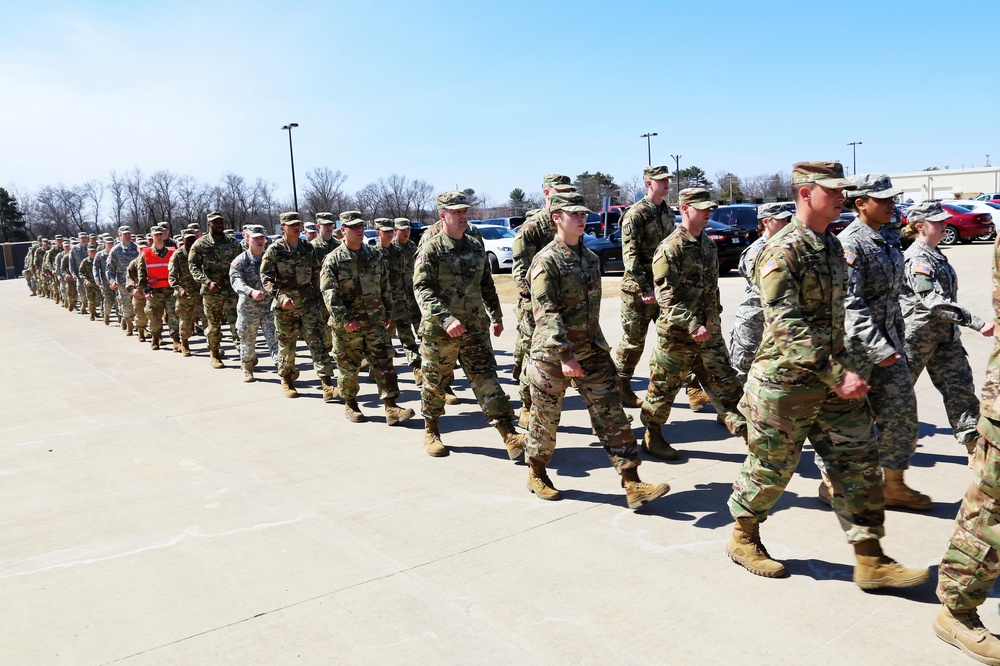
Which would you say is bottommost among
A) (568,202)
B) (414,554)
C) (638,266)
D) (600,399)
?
(414,554)

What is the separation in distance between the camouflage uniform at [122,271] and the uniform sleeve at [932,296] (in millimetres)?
13559

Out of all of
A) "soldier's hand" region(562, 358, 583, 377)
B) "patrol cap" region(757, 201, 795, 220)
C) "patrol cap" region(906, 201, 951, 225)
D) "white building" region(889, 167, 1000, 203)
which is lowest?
"soldier's hand" region(562, 358, 583, 377)

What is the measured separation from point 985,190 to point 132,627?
8885 centimetres

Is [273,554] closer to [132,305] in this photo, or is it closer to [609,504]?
[609,504]

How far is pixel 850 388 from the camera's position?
3475 millimetres

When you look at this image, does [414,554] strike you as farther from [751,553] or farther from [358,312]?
[358,312]

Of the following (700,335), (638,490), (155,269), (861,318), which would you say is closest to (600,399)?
(638,490)

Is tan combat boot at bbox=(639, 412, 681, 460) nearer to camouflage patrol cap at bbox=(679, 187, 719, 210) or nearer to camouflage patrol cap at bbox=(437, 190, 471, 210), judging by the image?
camouflage patrol cap at bbox=(679, 187, 719, 210)

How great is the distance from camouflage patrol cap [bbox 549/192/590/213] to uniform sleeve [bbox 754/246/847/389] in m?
1.38

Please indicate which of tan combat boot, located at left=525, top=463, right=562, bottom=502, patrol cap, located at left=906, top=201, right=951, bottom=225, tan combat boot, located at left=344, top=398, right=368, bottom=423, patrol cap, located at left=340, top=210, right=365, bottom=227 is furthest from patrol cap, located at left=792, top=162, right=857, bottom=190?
tan combat boot, located at left=344, top=398, right=368, bottom=423

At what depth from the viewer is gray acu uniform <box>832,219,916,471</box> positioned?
430 cm

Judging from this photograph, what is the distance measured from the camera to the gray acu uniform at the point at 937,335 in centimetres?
514

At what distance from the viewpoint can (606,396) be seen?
15.9 feet

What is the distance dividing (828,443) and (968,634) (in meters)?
0.97
